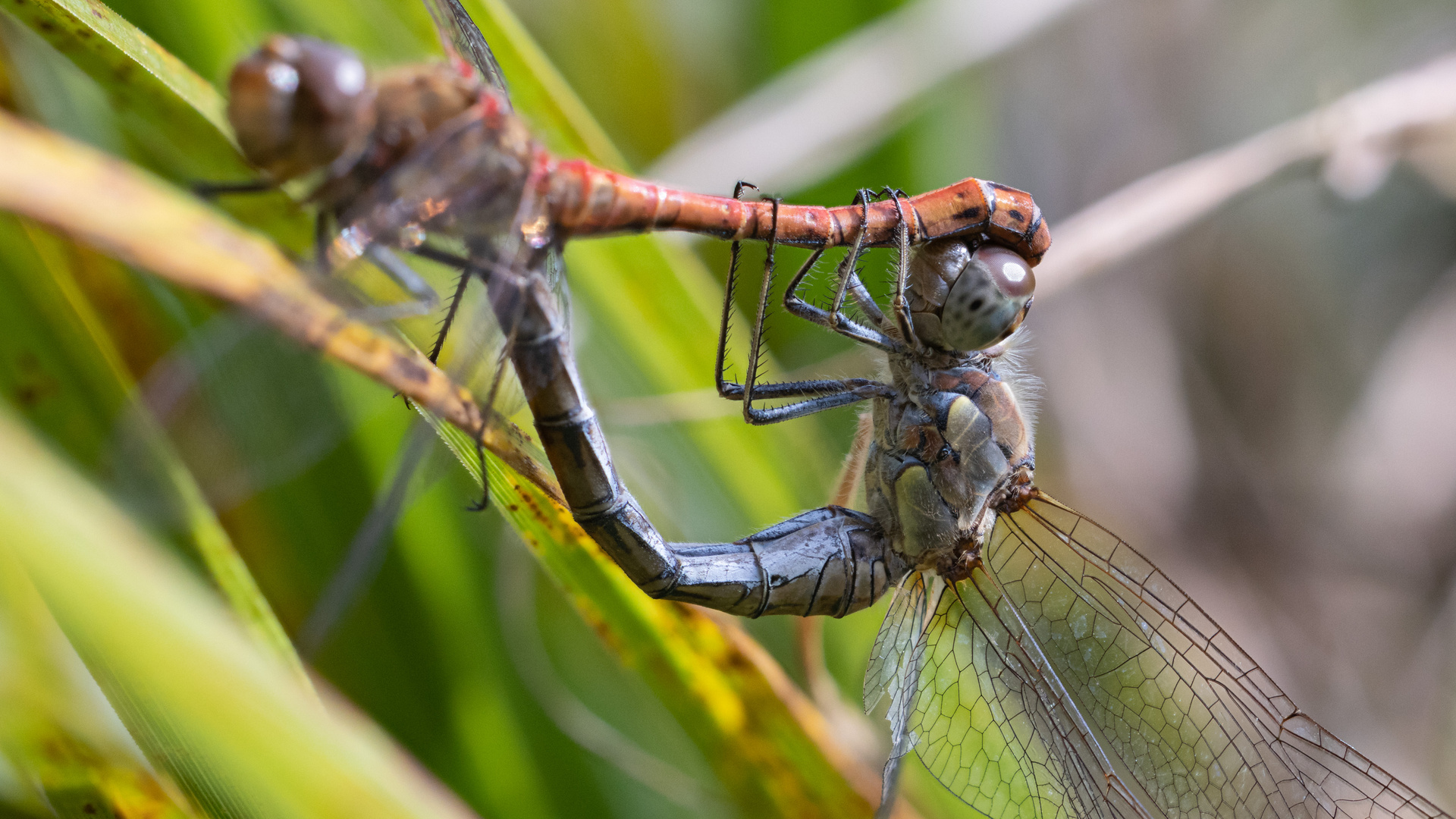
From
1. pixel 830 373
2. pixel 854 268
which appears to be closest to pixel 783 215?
pixel 854 268

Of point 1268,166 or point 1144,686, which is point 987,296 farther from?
point 1268,166

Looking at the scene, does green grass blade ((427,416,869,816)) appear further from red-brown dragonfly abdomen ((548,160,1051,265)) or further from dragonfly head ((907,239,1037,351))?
dragonfly head ((907,239,1037,351))

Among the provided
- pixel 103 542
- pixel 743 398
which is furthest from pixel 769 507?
pixel 103 542

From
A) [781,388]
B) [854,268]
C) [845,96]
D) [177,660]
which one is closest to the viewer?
[177,660]

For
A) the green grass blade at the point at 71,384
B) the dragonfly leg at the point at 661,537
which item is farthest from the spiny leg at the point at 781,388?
the green grass blade at the point at 71,384

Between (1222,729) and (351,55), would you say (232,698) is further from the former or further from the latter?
(1222,729)

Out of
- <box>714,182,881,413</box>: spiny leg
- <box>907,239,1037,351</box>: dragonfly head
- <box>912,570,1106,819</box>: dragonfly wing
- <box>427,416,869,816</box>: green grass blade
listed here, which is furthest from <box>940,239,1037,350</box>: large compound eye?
<box>427,416,869,816</box>: green grass blade
